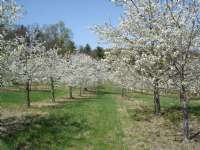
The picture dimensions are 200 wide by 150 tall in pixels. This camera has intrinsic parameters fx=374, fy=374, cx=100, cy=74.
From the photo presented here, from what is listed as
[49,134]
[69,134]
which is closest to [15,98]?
[49,134]

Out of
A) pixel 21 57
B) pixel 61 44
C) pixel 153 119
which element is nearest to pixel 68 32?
pixel 61 44

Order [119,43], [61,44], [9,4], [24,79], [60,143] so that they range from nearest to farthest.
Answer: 1. [60,143]
2. [9,4]
3. [119,43]
4. [24,79]
5. [61,44]

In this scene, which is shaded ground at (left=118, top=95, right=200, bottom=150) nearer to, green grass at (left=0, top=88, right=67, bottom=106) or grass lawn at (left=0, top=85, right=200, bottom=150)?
grass lawn at (left=0, top=85, right=200, bottom=150)

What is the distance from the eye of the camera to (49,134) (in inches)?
790

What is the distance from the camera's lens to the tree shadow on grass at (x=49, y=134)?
58.6ft

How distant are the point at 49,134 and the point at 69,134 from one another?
3.52ft

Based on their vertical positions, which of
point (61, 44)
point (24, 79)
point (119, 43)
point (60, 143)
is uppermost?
point (61, 44)

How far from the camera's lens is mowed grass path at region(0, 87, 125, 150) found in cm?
1769

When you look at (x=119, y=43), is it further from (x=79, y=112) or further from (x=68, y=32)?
(x=68, y=32)

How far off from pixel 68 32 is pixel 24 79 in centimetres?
10184

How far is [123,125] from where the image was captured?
23609 millimetres

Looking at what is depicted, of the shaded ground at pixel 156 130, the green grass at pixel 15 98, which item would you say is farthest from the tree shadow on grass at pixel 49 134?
the green grass at pixel 15 98

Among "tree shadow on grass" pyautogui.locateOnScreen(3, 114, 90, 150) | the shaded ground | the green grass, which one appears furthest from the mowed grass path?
the green grass

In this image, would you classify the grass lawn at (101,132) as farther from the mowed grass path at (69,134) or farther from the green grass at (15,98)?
the green grass at (15,98)
